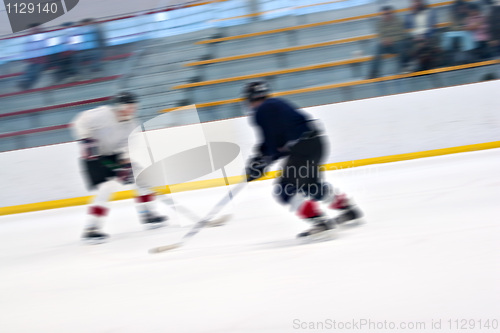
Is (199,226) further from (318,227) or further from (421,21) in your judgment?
(421,21)

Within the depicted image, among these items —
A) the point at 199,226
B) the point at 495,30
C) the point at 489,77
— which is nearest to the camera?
the point at 199,226

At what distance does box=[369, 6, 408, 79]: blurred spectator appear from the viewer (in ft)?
19.4

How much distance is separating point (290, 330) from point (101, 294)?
1116 millimetres

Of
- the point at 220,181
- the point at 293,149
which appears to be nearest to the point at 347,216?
the point at 293,149

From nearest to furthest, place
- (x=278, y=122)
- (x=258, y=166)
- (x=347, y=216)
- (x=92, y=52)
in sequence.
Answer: (x=278, y=122) < (x=258, y=166) < (x=347, y=216) < (x=92, y=52)

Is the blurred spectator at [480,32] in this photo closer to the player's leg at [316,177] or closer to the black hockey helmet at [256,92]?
the player's leg at [316,177]

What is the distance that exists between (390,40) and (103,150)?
3.16m

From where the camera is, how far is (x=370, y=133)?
18.7ft

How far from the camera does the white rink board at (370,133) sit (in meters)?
5.57

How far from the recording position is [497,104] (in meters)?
5.53

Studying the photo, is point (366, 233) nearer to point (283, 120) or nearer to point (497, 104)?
point (283, 120)

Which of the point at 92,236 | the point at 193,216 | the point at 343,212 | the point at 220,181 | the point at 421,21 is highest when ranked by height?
the point at 421,21

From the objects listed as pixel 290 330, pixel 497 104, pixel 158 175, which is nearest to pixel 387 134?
pixel 497 104

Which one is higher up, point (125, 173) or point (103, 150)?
point (103, 150)
